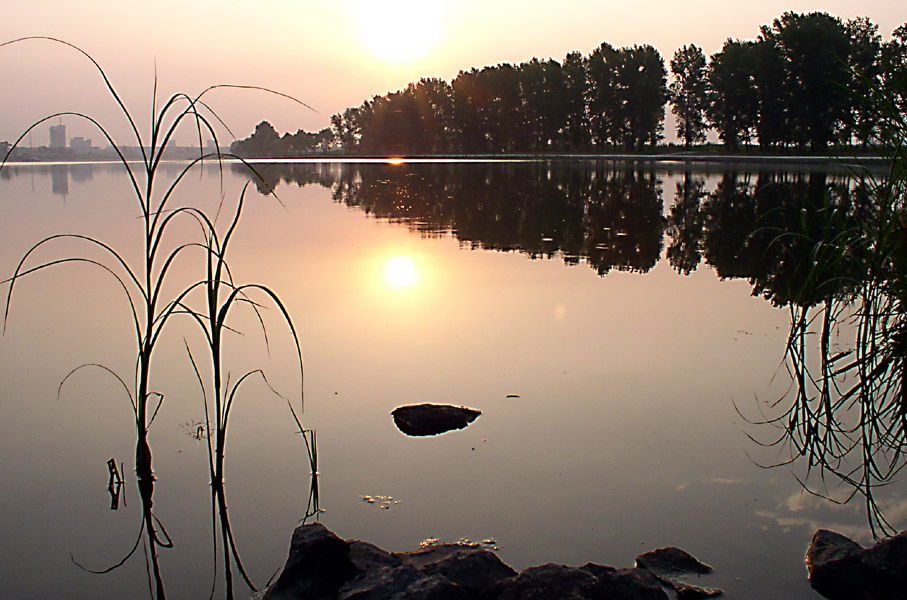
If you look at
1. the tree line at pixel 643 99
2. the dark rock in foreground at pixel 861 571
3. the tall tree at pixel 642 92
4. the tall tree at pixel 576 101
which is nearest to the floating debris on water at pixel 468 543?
the dark rock in foreground at pixel 861 571

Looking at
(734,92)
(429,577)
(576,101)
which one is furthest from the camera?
(576,101)

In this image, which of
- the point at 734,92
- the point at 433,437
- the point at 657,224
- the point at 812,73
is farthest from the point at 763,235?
the point at 734,92

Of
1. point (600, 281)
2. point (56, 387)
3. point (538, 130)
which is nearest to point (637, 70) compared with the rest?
point (538, 130)

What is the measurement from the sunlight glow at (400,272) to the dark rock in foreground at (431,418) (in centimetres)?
373

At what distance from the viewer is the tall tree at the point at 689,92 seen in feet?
240

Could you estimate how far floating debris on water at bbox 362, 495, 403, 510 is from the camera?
3.30 meters

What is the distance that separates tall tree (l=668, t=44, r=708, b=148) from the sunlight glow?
68.4 metres

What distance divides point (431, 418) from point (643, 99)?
70.8 meters

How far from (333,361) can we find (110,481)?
1901 millimetres

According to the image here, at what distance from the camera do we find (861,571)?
2.70 metres

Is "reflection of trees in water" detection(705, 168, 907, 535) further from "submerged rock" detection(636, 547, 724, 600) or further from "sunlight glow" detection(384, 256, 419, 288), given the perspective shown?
"sunlight glow" detection(384, 256, 419, 288)

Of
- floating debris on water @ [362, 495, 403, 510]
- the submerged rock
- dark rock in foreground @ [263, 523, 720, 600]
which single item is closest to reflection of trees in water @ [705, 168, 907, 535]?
the submerged rock

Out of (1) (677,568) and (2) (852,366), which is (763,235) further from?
(1) (677,568)

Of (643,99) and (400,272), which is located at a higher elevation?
(643,99)
